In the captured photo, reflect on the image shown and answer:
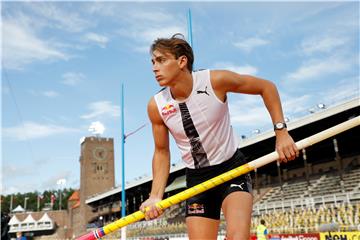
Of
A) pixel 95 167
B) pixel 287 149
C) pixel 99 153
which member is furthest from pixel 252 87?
pixel 99 153

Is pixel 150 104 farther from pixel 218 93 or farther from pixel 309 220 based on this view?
pixel 309 220

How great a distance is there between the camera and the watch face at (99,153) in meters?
90.2

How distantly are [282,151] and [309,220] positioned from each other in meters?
20.3

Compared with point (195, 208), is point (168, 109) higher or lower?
higher

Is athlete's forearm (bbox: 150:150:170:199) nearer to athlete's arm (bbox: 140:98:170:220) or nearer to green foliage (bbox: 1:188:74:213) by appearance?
athlete's arm (bbox: 140:98:170:220)

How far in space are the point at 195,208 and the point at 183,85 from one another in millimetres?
1273

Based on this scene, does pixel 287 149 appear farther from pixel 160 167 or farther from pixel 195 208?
pixel 160 167

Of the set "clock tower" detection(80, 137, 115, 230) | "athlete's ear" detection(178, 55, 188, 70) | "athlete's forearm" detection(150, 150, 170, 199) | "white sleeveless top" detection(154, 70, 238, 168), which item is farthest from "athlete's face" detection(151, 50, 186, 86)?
"clock tower" detection(80, 137, 115, 230)

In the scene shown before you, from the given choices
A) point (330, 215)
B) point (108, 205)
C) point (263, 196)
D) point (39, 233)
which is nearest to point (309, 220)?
point (330, 215)

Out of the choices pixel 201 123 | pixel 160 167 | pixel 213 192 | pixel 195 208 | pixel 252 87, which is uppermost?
pixel 252 87

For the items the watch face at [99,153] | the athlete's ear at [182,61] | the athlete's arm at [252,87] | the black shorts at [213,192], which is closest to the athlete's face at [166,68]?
the athlete's ear at [182,61]

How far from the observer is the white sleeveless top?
13.0ft

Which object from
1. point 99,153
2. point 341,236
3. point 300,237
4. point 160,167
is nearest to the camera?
point 160,167

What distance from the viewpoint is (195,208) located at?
160 inches
